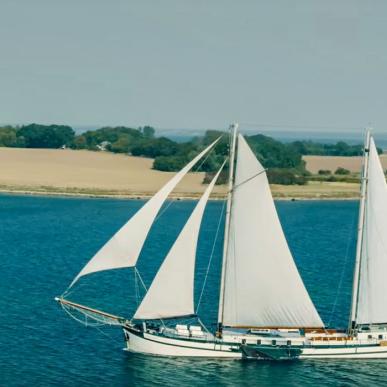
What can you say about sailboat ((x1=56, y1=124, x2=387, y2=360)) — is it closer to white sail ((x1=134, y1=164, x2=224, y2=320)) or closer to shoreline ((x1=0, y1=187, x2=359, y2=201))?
white sail ((x1=134, y1=164, x2=224, y2=320))

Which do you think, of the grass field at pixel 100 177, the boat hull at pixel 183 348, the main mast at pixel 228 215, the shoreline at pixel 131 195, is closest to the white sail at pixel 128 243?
the main mast at pixel 228 215

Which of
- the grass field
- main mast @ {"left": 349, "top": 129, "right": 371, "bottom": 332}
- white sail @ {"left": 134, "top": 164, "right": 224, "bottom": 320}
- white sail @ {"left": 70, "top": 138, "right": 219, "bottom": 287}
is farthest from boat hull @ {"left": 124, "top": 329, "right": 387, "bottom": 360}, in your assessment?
the grass field

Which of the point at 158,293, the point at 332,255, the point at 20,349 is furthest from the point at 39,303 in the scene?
the point at 332,255

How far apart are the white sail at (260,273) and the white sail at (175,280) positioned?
213cm

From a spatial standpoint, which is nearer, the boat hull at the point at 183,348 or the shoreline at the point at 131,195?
the boat hull at the point at 183,348

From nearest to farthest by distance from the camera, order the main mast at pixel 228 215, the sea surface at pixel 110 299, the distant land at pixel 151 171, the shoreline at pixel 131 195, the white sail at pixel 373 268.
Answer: the sea surface at pixel 110 299 → the main mast at pixel 228 215 → the white sail at pixel 373 268 → the shoreline at pixel 131 195 → the distant land at pixel 151 171

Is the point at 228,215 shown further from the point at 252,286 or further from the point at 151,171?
the point at 151,171

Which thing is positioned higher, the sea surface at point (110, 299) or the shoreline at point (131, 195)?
the shoreline at point (131, 195)

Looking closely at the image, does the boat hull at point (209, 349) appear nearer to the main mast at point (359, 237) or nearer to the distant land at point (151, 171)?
the main mast at point (359, 237)

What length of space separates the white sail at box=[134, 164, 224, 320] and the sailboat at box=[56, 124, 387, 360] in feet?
0.17

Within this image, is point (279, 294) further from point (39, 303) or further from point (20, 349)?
point (39, 303)

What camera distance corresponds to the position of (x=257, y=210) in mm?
53375

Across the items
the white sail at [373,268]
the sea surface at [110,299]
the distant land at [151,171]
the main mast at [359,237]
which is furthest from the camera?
the distant land at [151,171]

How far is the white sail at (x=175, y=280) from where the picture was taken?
2074 inches
